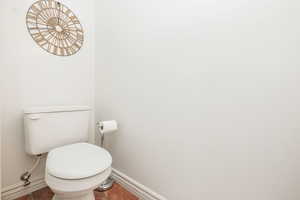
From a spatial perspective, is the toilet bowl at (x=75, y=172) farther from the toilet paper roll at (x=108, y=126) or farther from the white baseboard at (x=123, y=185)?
the white baseboard at (x=123, y=185)

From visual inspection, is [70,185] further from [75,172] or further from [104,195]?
[104,195]

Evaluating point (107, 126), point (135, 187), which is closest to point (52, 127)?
point (107, 126)

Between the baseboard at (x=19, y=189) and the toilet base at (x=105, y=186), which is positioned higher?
the baseboard at (x=19, y=189)

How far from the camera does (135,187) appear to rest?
4.11 feet

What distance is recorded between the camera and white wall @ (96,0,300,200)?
68cm

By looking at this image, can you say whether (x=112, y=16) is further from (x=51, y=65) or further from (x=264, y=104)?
(x=264, y=104)

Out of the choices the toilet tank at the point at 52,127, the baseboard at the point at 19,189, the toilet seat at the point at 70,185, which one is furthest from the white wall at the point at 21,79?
the toilet seat at the point at 70,185

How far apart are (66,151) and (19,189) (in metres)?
0.57

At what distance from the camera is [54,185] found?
2.64 feet

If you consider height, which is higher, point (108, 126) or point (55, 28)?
point (55, 28)

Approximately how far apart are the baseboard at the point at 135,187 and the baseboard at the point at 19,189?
24.1 inches

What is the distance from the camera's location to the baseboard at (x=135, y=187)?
114 cm

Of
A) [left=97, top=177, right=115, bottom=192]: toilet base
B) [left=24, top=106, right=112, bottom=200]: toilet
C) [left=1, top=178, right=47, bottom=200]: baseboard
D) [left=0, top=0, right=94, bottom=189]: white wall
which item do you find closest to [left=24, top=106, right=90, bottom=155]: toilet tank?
[left=24, top=106, right=112, bottom=200]: toilet

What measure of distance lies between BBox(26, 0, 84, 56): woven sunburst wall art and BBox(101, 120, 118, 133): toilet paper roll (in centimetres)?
72
